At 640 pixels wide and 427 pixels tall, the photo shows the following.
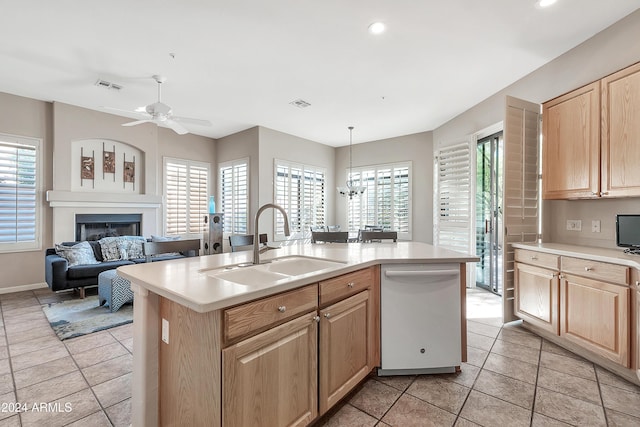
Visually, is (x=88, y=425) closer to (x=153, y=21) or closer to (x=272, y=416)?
(x=272, y=416)

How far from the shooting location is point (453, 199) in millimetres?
4977

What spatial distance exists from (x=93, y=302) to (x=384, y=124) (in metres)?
5.34

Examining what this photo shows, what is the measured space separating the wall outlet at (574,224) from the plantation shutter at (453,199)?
63.1 inches

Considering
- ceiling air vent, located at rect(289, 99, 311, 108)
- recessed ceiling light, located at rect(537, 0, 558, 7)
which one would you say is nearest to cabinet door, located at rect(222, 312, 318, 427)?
recessed ceiling light, located at rect(537, 0, 558, 7)

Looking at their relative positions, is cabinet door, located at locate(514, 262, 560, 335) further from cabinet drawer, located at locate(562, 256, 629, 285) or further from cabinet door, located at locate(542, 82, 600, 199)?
cabinet door, located at locate(542, 82, 600, 199)

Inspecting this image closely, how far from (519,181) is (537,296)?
3.87 feet

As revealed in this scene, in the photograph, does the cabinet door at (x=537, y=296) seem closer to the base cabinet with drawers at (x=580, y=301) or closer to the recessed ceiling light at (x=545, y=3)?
the base cabinet with drawers at (x=580, y=301)

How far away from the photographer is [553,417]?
174 centimetres

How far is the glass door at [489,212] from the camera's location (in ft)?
14.2

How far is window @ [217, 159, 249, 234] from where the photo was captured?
19.5 feet

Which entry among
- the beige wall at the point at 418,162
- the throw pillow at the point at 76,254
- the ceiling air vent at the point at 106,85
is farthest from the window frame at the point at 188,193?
the beige wall at the point at 418,162

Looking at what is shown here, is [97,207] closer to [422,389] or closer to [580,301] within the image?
[422,389]

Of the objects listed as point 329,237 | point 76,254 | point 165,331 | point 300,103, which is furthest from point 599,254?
point 76,254

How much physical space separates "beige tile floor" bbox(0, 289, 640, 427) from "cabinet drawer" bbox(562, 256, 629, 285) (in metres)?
0.73
